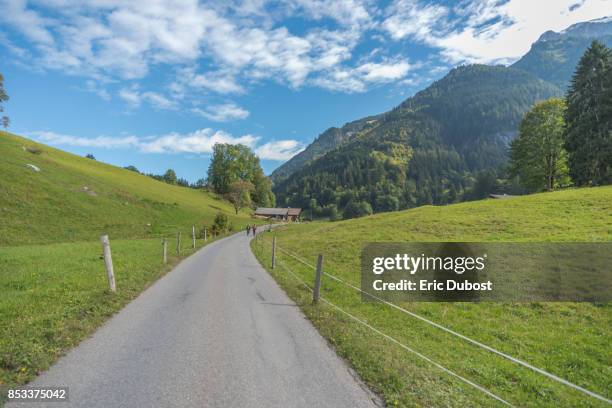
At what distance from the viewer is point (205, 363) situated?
6156 millimetres

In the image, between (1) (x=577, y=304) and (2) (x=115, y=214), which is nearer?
(1) (x=577, y=304)

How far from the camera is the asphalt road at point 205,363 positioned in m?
5.02

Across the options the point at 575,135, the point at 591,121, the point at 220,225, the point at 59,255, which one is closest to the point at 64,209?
the point at 220,225

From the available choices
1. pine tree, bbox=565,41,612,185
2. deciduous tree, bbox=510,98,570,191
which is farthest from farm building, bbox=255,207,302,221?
pine tree, bbox=565,41,612,185

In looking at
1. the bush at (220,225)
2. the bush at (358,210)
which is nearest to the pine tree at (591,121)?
the bush at (220,225)

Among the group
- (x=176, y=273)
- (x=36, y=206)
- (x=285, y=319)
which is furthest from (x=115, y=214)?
(x=285, y=319)

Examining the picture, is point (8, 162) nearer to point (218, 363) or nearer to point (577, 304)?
point (218, 363)

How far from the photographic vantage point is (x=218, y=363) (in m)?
6.19

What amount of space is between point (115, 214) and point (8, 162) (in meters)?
18.2

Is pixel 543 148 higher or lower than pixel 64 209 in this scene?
higher

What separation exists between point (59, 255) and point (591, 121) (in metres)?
65.1

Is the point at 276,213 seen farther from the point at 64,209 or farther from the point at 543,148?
the point at 64,209

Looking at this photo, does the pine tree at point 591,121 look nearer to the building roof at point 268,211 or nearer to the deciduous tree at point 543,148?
the deciduous tree at point 543,148

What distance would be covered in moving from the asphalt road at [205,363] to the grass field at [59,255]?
651mm
